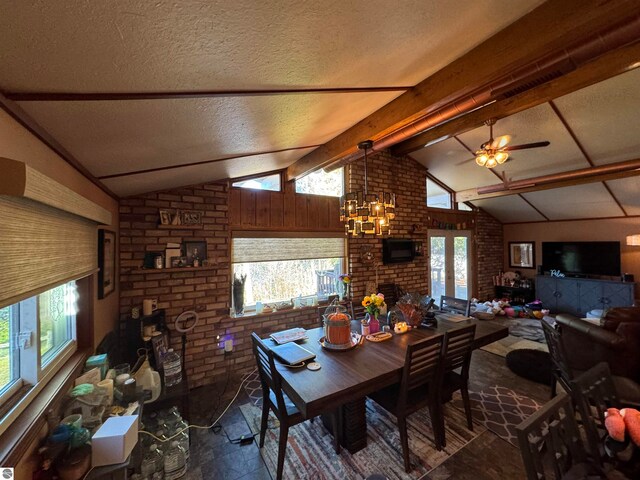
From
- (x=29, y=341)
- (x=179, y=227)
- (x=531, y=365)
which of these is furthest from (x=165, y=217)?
(x=531, y=365)

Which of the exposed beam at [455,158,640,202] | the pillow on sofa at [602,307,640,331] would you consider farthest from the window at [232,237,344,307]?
the exposed beam at [455,158,640,202]

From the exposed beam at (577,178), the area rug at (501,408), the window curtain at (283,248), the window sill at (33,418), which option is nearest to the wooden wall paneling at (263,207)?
the window curtain at (283,248)

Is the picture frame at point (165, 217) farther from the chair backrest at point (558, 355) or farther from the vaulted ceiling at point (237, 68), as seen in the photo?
the chair backrest at point (558, 355)

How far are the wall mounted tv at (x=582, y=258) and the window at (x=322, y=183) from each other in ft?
18.7

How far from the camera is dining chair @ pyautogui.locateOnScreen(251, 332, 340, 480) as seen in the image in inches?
69.0

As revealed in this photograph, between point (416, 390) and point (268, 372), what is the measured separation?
1200mm

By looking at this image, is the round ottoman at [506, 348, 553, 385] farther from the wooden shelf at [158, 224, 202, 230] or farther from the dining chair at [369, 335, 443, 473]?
the wooden shelf at [158, 224, 202, 230]

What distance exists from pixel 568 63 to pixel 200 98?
5.95 ft

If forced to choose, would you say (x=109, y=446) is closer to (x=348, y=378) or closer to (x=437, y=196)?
(x=348, y=378)

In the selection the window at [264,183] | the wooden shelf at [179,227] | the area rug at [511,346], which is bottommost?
the area rug at [511,346]

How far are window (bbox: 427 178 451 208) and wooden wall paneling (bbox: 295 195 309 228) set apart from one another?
3204mm

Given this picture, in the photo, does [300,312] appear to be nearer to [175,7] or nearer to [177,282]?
[177,282]

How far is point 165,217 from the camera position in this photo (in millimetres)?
2947

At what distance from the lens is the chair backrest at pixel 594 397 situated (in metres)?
1.36
